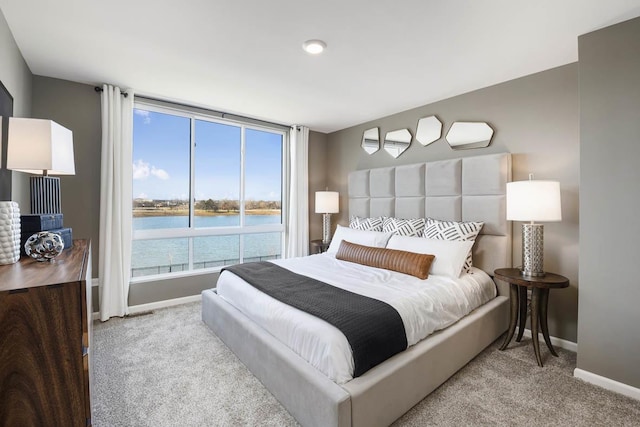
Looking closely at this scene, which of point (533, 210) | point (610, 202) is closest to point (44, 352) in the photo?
point (533, 210)

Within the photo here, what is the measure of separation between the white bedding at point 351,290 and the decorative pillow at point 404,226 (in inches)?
28.0

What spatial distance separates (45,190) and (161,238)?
1.62 metres

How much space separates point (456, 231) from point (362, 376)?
76.0 inches

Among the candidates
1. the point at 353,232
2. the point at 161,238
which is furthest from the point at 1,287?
the point at 353,232

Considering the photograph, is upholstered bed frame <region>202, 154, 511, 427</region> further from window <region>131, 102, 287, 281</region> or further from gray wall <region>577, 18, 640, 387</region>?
window <region>131, 102, 287, 281</region>

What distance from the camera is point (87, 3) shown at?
72.0 inches

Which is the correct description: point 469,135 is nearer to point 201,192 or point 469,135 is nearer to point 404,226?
point 404,226

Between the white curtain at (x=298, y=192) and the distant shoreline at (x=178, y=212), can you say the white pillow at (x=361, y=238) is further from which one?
the distant shoreline at (x=178, y=212)

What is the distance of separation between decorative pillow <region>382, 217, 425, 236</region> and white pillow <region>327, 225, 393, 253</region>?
0.14 meters

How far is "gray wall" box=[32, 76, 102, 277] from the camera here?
9.57 feet

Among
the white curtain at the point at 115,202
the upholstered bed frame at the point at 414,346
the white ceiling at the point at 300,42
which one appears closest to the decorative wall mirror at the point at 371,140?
the upholstered bed frame at the point at 414,346

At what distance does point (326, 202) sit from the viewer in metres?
4.47

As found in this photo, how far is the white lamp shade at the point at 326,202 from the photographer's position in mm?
4465

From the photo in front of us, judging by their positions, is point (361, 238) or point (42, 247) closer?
point (42, 247)
